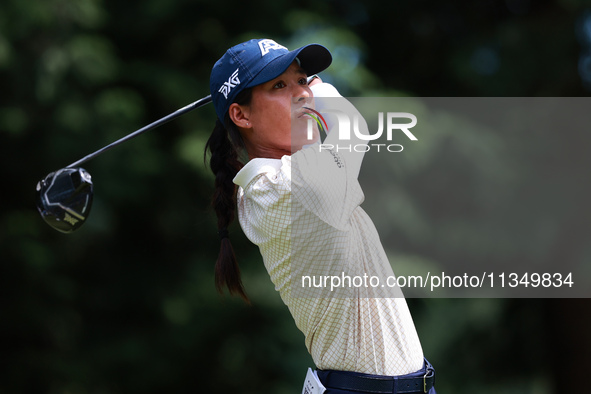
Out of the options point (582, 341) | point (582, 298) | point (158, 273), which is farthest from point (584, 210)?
point (158, 273)

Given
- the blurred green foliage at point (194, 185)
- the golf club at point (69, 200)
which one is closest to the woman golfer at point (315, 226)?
the golf club at point (69, 200)

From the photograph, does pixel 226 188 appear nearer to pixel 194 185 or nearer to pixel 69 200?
pixel 69 200

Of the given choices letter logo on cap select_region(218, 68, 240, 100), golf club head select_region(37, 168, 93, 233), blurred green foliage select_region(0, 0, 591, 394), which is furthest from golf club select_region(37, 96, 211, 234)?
blurred green foliage select_region(0, 0, 591, 394)

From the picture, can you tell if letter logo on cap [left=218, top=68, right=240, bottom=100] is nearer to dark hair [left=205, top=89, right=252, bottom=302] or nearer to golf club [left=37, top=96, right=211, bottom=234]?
dark hair [left=205, top=89, right=252, bottom=302]

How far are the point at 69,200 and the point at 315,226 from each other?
0.95 m

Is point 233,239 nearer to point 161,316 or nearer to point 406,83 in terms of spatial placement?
point 161,316

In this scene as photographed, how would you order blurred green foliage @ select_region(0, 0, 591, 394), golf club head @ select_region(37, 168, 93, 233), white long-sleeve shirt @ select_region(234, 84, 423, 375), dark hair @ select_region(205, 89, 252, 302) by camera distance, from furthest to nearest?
blurred green foliage @ select_region(0, 0, 591, 394) < golf club head @ select_region(37, 168, 93, 233) < dark hair @ select_region(205, 89, 252, 302) < white long-sleeve shirt @ select_region(234, 84, 423, 375)

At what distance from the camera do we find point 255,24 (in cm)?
425

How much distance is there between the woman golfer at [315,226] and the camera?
1.55m

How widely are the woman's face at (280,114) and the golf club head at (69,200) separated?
0.67m

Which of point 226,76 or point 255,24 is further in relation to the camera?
point 255,24

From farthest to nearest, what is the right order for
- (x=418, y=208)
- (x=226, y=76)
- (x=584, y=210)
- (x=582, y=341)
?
(x=582, y=341) → (x=584, y=210) → (x=418, y=208) → (x=226, y=76)

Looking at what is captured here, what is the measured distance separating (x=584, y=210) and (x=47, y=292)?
3.00 meters

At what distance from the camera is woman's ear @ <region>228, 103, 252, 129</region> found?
176cm
